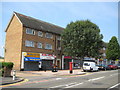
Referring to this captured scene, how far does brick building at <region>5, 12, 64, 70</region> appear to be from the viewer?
29.5 m

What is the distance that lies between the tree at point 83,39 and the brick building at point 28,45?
4.28 meters

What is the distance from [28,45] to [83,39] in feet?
36.2

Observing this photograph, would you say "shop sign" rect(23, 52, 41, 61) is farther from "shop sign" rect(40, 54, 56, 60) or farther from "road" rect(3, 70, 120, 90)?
"road" rect(3, 70, 120, 90)

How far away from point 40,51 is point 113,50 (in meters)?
32.8

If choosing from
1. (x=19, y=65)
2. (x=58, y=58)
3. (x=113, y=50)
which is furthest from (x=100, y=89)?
(x=113, y=50)

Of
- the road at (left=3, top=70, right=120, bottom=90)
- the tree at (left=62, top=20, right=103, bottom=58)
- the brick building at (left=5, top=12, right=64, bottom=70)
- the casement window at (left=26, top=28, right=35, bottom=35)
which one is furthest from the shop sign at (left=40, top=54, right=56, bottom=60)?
the road at (left=3, top=70, right=120, bottom=90)

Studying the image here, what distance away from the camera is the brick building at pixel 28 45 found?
29.5 meters

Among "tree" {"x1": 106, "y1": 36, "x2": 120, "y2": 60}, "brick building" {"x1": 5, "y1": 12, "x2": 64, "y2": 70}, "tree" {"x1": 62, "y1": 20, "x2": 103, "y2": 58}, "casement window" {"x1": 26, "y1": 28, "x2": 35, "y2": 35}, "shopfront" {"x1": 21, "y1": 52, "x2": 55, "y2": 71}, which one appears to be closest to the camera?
"shopfront" {"x1": 21, "y1": 52, "x2": 55, "y2": 71}

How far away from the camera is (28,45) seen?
30.5 m

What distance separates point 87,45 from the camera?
3141 cm

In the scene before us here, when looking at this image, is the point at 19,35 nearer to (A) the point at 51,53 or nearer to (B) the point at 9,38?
(B) the point at 9,38

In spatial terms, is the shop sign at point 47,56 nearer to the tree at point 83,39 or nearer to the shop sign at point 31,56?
the shop sign at point 31,56

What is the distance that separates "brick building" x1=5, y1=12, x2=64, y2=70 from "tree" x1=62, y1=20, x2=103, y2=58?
428 cm

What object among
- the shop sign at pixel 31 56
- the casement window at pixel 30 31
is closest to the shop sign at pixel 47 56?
the shop sign at pixel 31 56
